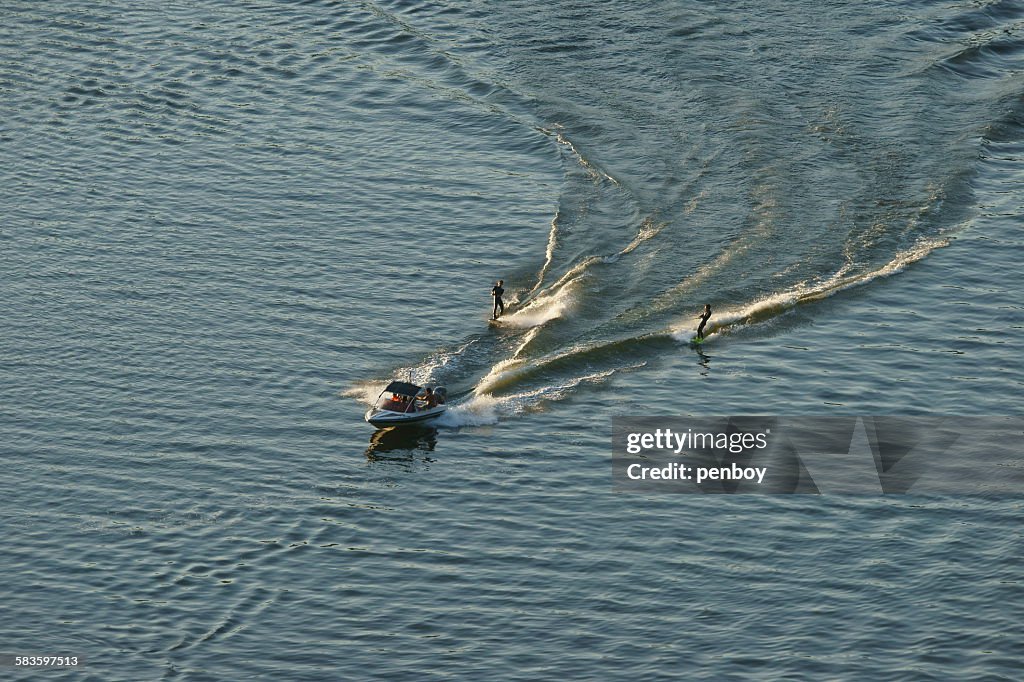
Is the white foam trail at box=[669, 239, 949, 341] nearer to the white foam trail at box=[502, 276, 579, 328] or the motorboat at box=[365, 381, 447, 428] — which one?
the white foam trail at box=[502, 276, 579, 328]

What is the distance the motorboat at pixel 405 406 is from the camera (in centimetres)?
7356

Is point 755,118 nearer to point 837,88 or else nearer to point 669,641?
point 837,88

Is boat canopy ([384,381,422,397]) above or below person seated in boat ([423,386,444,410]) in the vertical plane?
above

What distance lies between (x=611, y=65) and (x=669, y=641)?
62880mm

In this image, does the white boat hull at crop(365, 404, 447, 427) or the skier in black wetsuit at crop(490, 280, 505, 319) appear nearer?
the white boat hull at crop(365, 404, 447, 427)

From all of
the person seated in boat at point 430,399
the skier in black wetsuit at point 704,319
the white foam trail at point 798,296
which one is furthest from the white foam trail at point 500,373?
the skier in black wetsuit at point 704,319

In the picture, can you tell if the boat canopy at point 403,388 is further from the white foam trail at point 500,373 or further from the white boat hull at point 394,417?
the white foam trail at point 500,373

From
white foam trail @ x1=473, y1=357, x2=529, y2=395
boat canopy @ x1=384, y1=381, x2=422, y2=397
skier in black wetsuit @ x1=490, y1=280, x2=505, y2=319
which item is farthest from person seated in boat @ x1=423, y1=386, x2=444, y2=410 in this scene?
skier in black wetsuit @ x1=490, y1=280, x2=505, y2=319

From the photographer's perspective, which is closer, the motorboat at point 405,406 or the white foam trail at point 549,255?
the motorboat at point 405,406

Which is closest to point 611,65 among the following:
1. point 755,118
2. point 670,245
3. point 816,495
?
point 755,118

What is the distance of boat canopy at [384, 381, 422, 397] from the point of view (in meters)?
73.8

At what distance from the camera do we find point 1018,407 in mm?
76375

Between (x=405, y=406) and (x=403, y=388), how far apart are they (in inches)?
35.6

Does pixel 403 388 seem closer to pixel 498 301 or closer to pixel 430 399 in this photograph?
pixel 430 399
